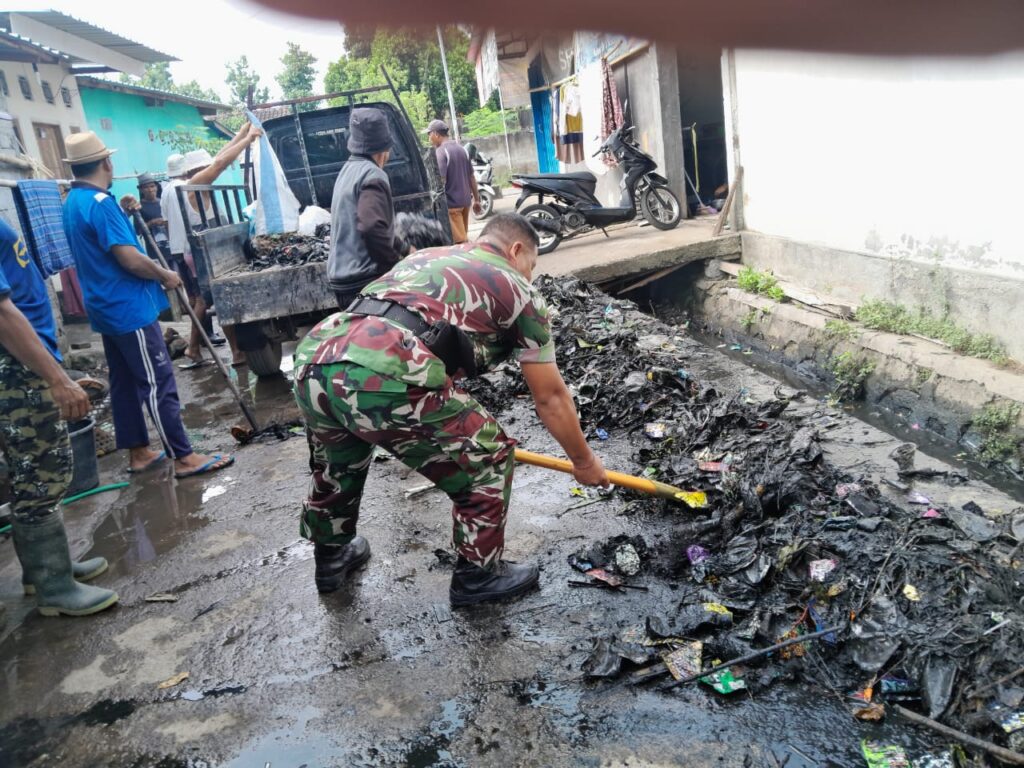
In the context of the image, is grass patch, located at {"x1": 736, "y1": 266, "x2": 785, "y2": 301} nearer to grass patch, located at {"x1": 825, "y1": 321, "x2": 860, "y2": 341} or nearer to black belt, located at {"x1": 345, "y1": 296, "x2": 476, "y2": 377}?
grass patch, located at {"x1": 825, "y1": 321, "x2": 860, "y2": 341}

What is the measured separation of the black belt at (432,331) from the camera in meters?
2.53

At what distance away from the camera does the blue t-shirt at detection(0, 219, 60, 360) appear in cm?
314

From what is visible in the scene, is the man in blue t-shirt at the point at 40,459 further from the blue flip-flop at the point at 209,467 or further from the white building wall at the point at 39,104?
the white building wall at the point at 39,104

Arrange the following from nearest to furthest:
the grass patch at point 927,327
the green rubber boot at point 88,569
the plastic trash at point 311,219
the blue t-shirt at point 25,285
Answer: the blue t-shirt at point 25,285, the green rubber boot at point 88,569, the grass patch at point 927,327, the plastic trash at point 311,219

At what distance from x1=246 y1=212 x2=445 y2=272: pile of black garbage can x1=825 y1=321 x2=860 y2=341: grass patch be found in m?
3.12

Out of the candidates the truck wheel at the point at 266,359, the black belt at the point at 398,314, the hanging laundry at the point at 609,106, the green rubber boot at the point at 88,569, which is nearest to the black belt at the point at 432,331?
the black belt at the point at 398,314

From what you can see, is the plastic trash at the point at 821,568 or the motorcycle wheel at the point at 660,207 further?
the motorcycle wheel at the point at 660,207

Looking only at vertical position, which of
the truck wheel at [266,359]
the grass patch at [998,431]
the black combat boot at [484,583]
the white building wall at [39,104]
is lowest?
the grass patch at [998,431]

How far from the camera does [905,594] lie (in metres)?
2.34

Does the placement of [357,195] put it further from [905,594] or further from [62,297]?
[62,297]

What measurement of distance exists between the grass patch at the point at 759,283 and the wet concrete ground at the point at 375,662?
290cm

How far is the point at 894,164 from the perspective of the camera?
529 centimetres

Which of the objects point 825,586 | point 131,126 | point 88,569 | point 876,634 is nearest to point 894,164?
point 825,586

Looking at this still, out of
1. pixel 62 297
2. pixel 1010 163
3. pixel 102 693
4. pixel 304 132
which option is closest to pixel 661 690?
pixel 102 693
